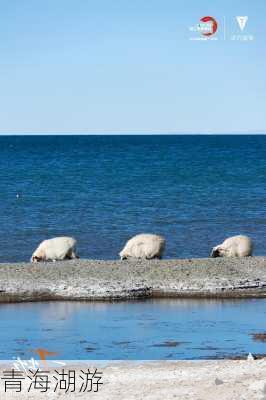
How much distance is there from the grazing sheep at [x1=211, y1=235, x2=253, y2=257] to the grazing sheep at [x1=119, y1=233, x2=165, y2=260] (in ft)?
5.44

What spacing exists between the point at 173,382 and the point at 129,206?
3450cm

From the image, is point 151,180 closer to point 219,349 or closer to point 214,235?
point 214,235

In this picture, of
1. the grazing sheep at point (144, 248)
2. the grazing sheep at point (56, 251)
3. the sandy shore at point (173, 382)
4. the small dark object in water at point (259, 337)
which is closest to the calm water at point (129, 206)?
the grazing sheep at point (56, 251)

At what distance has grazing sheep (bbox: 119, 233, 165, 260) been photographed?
28.5 m

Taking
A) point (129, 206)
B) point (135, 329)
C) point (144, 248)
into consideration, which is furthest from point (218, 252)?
point (129, 206)

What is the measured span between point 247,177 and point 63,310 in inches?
1943

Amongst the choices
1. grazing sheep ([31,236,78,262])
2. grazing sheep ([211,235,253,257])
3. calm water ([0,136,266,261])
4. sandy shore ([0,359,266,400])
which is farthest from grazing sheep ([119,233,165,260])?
sandy shore ([0,359,266,400])

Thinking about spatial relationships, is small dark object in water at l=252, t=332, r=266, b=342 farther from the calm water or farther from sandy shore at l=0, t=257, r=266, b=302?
the calm water

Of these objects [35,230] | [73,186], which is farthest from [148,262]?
[73,186]

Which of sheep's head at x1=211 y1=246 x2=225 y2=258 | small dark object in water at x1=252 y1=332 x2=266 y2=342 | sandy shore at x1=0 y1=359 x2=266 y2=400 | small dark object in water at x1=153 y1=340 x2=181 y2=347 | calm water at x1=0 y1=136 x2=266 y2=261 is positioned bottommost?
sandy shore at x1=0 y1=359 x2=266 y2=400

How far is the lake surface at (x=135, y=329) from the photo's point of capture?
17.3m

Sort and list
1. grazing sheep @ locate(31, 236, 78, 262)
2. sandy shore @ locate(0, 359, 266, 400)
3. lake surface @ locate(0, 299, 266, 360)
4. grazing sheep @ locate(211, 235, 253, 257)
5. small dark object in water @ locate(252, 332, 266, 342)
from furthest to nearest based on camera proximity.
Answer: grazing sheep @ locate(211, 235, 253, 257), grazing sheep @ locate(31, 236, 78, 262), small dark object in water @ locate(252, 332, 266, 342), lake surface @ locate(0, 299, 266, 360), sandy shore @ locate(0, 359, 266, 400)

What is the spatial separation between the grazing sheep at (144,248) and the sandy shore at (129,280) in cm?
199

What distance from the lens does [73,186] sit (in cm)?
6216
